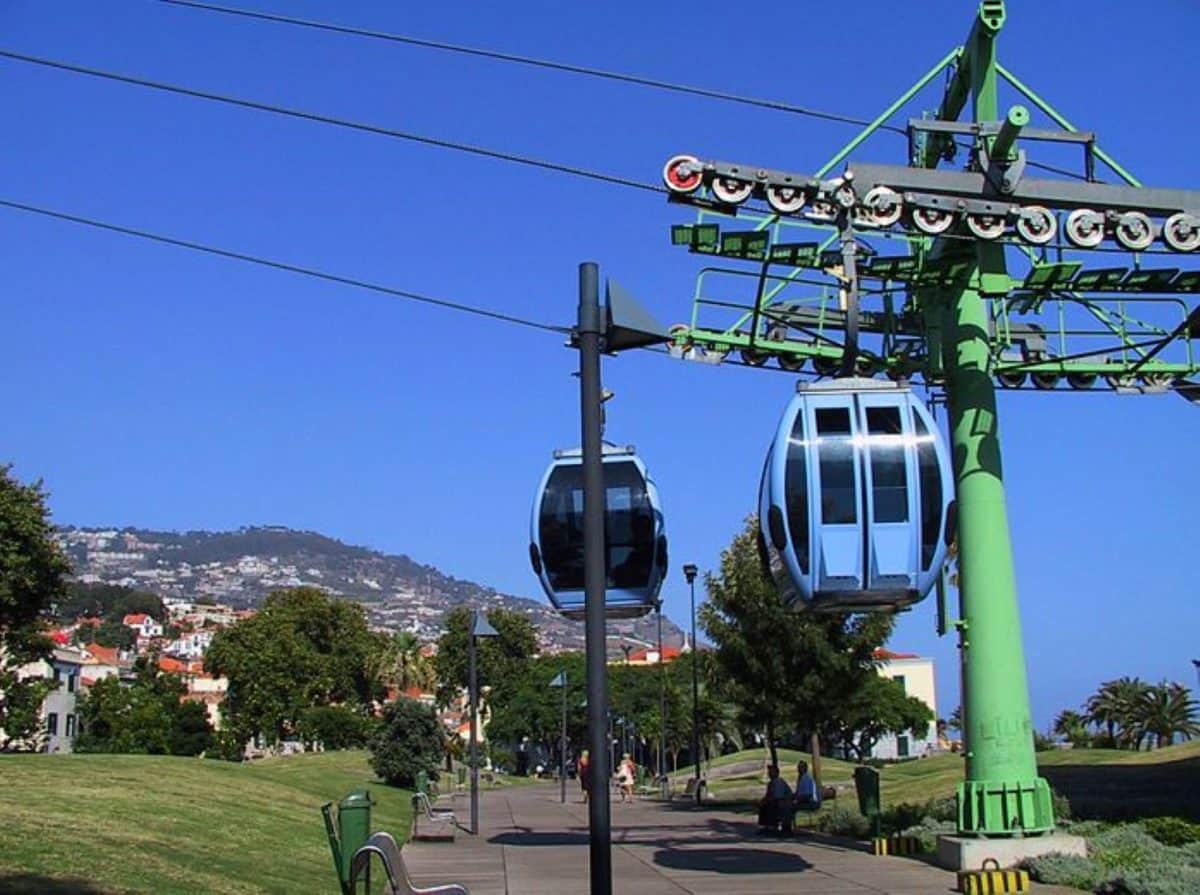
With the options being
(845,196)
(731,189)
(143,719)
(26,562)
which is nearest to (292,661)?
(143,719)

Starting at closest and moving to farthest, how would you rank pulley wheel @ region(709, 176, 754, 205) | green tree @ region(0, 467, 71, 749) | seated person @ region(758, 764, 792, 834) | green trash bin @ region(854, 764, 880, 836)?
1. pulley wheel @ region(709, 176, 754, 205)
2. green trash bin @ region(854, 764, 880, 836)
3. seated person @ region(758, 764, 792, 834)
4. green tree @ region(0, 467, 71, 749)

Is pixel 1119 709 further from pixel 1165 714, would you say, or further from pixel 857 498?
pixel 857 498

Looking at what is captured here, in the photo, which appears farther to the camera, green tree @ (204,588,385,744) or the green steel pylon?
green tree @ (204,588,385,744)

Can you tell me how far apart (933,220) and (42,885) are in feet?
42.6

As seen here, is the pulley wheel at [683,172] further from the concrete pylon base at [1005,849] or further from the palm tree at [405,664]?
the palm tree at [405,664]

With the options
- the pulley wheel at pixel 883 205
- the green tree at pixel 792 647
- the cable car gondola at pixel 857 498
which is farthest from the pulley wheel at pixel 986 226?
the green tree at pixel 792 647

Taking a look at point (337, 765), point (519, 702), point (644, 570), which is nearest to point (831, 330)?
point (644, 570)

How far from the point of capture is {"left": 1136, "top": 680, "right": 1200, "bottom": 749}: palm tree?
77.9 metres

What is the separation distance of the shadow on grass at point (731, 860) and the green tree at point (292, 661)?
6705cm

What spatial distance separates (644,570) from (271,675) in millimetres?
79443

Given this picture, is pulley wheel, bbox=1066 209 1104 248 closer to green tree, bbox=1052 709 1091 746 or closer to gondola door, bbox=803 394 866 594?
gondola door, bbox=803 394 866 594

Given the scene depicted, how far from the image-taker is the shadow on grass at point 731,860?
18672 millimetres

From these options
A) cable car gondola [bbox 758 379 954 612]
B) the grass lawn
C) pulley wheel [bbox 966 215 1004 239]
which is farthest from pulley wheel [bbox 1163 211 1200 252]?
the grass lawn

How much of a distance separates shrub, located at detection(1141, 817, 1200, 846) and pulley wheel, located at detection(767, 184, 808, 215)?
32.3ft
